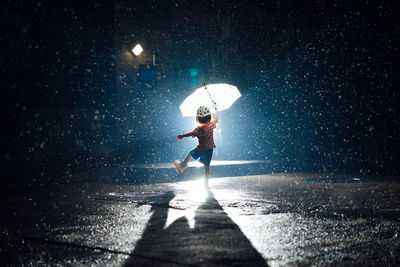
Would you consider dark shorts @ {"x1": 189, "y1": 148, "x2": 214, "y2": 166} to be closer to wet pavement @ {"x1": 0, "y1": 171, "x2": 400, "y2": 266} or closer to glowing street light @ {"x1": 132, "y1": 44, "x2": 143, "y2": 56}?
wet pavement @ {"x1": 0, "y1": 171, "x2": 400, "y2": 266}

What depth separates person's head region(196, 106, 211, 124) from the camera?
8.93m

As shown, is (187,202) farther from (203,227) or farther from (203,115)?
(203,115)

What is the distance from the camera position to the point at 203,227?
4.53 metres

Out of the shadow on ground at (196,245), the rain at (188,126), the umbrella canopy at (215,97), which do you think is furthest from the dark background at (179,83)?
the shadow on ground at (196,245)

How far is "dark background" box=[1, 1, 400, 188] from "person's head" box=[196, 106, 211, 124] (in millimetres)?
8484

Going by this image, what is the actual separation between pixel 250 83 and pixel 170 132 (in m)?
6.23

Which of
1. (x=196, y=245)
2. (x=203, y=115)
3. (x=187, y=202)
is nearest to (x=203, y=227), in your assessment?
(x=196, y=245)

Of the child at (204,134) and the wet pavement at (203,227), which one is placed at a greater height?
the child at (204,134)

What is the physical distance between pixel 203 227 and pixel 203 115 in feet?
15.3

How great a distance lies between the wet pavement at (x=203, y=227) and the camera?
3.29 metres

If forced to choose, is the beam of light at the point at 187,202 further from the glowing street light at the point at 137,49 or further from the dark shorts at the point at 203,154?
the glowing street light at the point at 137,49

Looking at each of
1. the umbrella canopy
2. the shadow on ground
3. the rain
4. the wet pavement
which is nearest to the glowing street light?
the rain

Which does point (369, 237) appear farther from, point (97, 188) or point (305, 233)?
point (97, 188)

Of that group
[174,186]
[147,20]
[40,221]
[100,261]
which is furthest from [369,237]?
[147,20]
